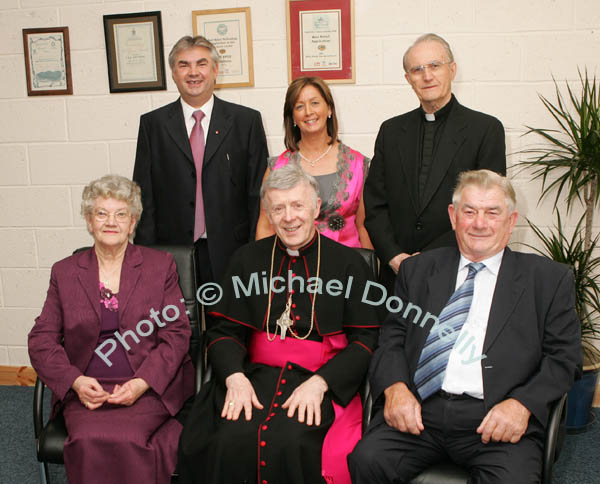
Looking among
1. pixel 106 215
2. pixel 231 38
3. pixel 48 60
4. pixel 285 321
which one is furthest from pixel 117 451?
pixel 48 60

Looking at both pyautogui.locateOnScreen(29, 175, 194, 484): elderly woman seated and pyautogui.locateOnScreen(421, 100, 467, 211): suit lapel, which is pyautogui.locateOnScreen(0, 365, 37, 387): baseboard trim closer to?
pyautogui.locateOnScreen(29, 175, 194, 484): elderly woman seated

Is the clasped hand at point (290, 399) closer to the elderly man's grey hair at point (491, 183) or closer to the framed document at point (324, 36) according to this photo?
the elderly man's grey hair at point (491, 183)

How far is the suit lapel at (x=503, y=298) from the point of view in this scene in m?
1.85

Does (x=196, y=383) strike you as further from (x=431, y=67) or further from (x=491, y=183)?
(x=431, y=67)

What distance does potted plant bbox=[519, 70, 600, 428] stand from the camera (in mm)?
2670

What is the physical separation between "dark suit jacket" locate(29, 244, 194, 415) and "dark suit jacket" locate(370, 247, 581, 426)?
0.76m

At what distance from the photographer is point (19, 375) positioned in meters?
3.58

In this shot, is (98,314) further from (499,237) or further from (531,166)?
(531,166)

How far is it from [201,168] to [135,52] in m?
0.95

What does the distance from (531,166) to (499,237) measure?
120cm

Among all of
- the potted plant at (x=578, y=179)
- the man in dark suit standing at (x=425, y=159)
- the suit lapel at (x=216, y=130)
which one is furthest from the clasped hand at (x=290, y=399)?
the potted plant at (x=578, y=179)

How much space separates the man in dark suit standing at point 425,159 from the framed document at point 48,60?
75.4 inches

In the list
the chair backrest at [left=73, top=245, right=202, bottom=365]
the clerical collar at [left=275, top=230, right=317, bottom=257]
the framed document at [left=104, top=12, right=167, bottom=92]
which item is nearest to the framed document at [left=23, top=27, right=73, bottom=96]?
the framed document at [left=104, top=12, right=167, bottom=92]

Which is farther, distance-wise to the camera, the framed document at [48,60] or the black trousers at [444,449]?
the framed document at [48,60]
